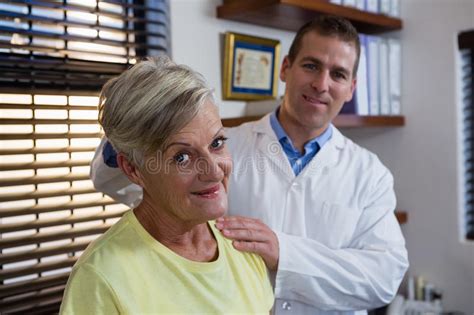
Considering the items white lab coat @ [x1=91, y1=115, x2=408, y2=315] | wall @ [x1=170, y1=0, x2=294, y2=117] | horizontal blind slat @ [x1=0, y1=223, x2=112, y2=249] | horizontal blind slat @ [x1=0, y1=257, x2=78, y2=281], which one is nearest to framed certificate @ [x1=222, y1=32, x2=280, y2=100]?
wall @ [x1=170, y1=0, x2=294, y2=117]

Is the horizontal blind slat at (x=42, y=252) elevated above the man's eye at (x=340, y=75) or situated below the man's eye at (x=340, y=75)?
below

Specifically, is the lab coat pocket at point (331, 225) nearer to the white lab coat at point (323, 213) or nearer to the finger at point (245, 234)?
the white lab coat at point (323, 213)

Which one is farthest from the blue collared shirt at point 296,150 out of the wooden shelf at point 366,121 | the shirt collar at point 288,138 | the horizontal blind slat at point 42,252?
the horizontal blind slat at point 42,252

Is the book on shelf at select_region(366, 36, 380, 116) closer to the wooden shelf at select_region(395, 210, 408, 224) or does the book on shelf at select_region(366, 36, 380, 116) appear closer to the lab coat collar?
the wooden shelf at select_region(395, 210, 408, 224)

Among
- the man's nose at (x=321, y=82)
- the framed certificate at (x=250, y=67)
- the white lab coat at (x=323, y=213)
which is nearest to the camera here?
the white lab coat at (x=323, y=213)

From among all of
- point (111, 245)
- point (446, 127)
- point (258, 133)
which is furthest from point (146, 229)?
point (446, 127)

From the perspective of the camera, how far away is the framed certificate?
1.80 m

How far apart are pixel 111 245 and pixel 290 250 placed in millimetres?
476

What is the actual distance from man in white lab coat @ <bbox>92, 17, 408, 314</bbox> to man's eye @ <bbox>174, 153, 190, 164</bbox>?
0.43 meters

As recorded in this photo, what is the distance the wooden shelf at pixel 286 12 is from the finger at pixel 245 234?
860 millimetres

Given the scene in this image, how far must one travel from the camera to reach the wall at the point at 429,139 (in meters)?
1.93

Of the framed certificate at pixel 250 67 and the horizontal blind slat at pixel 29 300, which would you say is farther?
the framed certificate at pixel 250 67

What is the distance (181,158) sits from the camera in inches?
33.3

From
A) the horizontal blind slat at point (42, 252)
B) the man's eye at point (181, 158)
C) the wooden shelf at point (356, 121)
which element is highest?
the wooden shelf at point (356, 121)
